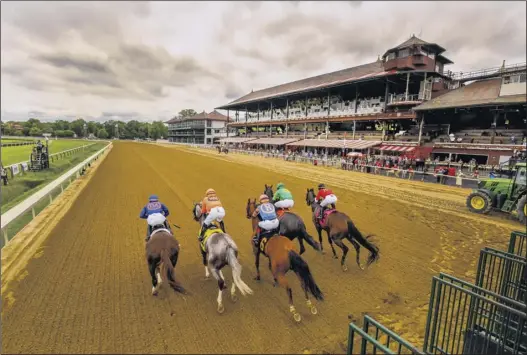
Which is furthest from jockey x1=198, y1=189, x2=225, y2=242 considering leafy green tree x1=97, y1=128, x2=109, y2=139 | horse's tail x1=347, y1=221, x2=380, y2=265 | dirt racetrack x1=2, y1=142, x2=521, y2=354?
leafy green tree x1=97, y1=128, x2=109, y2=139

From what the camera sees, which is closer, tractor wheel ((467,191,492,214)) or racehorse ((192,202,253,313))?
racehorse ((192,202,253,313))

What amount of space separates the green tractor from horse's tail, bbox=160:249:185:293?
11593mm

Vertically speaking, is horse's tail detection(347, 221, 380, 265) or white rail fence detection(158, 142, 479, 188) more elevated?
white rail fence detection(158, 142, 479, 188)

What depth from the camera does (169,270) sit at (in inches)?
174

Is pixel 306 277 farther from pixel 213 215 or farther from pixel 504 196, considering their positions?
pixel 504 196

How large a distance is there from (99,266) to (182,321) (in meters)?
2.79

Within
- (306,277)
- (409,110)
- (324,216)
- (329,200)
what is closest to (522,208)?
(329,200)

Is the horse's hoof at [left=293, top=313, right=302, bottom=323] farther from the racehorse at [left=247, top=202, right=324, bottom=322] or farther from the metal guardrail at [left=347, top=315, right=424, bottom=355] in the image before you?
the metal guardrail at [left=347, top=315, right=424, bottom=355]

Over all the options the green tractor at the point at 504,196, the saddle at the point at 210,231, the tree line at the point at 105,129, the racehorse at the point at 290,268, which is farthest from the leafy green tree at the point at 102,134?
the racehorse at the point at 290,268

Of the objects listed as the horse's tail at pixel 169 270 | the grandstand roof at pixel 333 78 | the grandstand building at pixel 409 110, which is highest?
the grandstand roof at pixel 333 78

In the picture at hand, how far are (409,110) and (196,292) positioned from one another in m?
29.6

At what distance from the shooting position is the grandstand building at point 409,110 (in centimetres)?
1976

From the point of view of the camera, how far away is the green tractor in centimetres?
964

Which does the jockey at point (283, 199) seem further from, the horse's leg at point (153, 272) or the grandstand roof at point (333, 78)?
the grandstand roof at point (333, 78)
